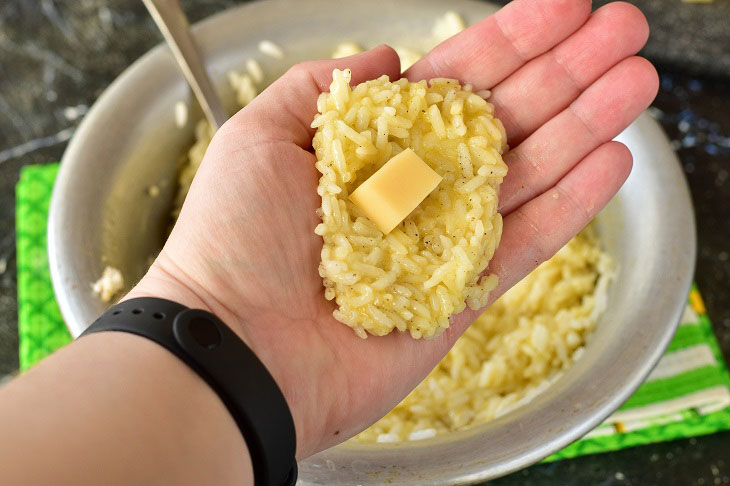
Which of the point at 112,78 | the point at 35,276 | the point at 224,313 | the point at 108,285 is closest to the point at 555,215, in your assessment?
the point at 224,313

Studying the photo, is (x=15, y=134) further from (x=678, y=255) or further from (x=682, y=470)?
(x=682, y=470)

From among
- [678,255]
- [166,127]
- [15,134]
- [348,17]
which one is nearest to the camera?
[678,255]

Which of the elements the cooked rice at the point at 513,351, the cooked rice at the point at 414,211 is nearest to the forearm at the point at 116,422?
the cooked rice at the point at 414,211

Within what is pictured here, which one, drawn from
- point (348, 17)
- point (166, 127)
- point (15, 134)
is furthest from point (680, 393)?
point (15, 134)

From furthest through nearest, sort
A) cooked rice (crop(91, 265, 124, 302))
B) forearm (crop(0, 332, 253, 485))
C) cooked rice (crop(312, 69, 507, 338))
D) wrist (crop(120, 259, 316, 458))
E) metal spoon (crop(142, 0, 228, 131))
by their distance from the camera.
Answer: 1. metal spoon (crop(142, 0, 228, 131))
2. cooked rice (crop(91, 265, 124, 302))
3. cooked rice (crop(312, 69, 507, 338))
4. wrist (crop(120, 259, 316, 458))
5. forearm (crop(0, 332, 253, 485))

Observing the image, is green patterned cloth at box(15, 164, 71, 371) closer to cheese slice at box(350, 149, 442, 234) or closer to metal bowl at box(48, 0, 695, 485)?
metal bowl at box(48, 0, 695, 485)

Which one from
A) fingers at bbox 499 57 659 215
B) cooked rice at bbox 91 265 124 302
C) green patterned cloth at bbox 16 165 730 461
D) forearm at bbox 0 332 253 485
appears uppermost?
forearm at bbox 0 332 253 485

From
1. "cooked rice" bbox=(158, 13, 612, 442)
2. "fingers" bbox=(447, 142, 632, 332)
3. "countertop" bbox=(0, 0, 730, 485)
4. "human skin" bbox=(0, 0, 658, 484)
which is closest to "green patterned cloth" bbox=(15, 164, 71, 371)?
"countertop" bbox=(0, 0, 730, 485)

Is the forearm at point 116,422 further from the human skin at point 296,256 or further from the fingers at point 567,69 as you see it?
the fingers at point 567,69

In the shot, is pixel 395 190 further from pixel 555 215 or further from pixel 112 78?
pixel 112 78
